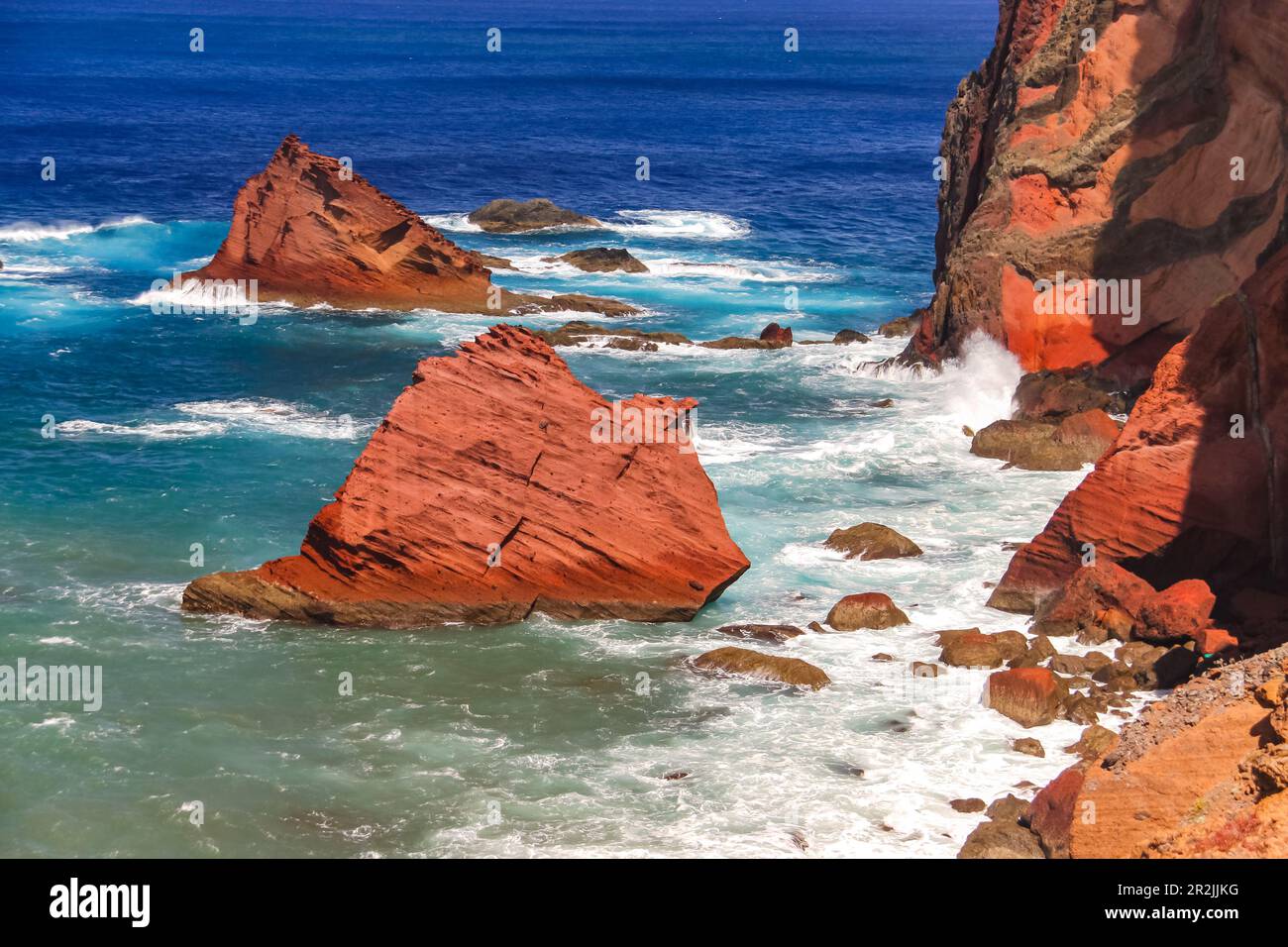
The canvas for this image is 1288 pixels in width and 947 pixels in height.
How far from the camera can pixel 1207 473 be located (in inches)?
1018

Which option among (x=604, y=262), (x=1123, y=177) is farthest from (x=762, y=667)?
(x=604, y=262)

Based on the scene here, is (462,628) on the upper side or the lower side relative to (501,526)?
lower

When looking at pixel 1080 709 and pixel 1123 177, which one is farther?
pixel 1123 177

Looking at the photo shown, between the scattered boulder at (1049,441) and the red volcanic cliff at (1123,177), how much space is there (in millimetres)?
3576

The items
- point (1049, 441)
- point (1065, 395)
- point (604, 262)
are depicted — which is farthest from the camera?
point (604, 262)

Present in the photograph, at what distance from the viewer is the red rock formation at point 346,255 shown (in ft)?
173

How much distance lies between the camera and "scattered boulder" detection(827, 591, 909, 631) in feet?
89.0

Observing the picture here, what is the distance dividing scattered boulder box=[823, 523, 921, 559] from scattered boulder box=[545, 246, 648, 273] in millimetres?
34604

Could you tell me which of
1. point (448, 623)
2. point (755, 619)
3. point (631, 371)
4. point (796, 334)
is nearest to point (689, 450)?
point (755, 619)

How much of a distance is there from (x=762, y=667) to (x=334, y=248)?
33951 millimetres

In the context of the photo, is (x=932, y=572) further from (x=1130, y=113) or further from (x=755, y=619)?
(x=1130, y=113)

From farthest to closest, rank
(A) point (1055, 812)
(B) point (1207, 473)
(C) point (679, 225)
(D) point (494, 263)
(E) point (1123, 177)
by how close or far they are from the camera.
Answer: (C) point (679, 225) → (D) point (494, 263) → (E) point (1123, 177) → (B) point (1207, 473) → (A) point (1055, 812)

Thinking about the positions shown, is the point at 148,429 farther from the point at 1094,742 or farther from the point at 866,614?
the point at 1094,742

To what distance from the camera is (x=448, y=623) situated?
1084 inches
